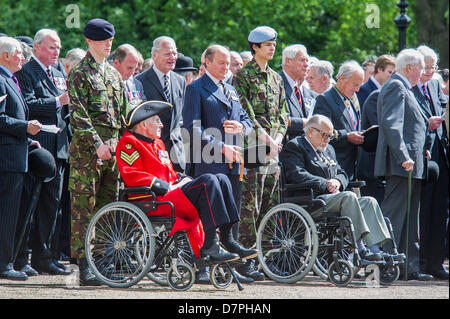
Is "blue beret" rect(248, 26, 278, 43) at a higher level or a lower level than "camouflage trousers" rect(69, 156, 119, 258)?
higher

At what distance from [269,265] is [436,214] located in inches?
83.5

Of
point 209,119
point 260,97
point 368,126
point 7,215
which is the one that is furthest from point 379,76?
point 7,215

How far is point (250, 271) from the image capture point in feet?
28.7

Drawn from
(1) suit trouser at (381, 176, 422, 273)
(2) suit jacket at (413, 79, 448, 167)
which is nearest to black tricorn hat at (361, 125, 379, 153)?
(1) suit trouser at (381, 176, 422, 273)

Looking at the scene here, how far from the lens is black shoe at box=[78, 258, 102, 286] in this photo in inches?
310

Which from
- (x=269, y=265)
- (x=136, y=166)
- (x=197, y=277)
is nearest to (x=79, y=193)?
(x=136, y=166)

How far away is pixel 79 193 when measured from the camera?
26.5 ft

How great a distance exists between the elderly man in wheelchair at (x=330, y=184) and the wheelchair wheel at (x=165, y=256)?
1.26 m

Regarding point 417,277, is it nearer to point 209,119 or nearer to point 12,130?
point 209,119

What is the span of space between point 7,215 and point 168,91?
2.07 metres

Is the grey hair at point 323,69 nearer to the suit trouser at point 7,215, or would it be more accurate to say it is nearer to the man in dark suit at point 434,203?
the man in dark suit at point 434,203

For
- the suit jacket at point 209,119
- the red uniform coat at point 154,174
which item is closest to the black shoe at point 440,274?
the suit jacket at point 209,119

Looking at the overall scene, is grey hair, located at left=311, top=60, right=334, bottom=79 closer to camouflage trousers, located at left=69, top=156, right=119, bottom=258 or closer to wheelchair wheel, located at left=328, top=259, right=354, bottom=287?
wheelchair wheel, located at left=328, top=259, right=354, bottom=287

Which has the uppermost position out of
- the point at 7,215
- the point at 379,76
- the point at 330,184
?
the point at 379,76
